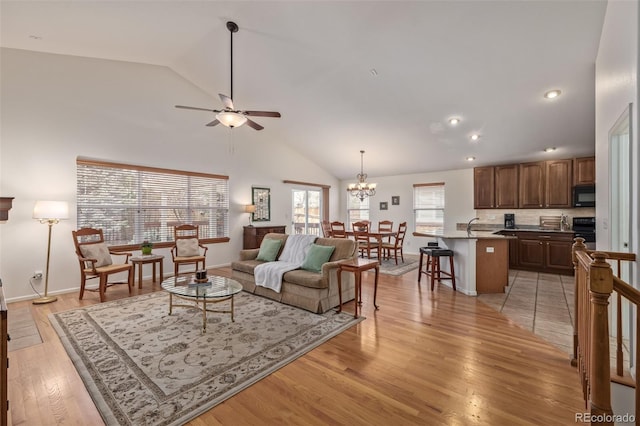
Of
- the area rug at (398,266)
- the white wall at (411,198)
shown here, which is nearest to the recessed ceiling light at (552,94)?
the white wall at (411,198)

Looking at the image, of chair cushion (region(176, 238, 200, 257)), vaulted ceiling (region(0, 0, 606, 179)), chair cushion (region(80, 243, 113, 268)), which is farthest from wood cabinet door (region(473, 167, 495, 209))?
chair cushion (region(80, 243, 113, 268))

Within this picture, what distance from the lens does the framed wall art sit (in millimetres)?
7160

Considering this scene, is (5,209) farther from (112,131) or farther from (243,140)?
(243,140)

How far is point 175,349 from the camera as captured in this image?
261 cm

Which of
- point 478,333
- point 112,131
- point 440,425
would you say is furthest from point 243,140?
point 440,425

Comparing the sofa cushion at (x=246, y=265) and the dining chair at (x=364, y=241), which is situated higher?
the dining chair at (x=364, y=241)

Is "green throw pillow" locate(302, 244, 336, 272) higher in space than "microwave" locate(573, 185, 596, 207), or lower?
lower

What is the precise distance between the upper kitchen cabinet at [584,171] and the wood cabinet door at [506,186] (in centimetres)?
101

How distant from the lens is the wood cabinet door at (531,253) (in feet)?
18.9

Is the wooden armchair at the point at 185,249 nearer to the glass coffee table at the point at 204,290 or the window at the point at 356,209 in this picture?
the glass coffee table at the point at 204,290

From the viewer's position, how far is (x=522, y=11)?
9.53ft

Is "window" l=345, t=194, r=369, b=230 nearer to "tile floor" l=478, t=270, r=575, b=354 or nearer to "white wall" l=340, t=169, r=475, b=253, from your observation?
"white wall" l=340, t=169, r=475, b=253

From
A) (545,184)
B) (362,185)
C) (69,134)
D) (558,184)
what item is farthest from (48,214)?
(558,184)

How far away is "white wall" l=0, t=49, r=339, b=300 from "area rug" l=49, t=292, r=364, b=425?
1.47 meters
